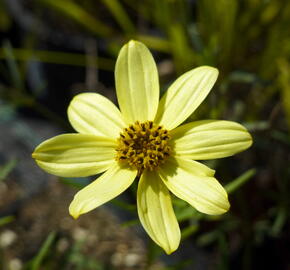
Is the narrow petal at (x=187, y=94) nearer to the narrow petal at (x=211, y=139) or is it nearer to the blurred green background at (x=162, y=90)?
the narrow petal at (x=211, y=139)

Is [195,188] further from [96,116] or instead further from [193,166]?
[96,116]

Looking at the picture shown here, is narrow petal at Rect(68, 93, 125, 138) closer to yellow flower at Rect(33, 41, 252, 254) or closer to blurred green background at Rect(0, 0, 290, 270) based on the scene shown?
yellow flower at Rect(33, 41, 252, 254)

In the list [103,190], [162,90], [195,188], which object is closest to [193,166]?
[195,188]

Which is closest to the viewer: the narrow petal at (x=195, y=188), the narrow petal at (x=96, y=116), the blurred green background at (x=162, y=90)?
the narrow petal at (x=195, y=188)

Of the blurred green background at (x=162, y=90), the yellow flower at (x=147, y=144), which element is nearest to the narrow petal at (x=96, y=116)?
the yellow flower at (x=147, y=144)

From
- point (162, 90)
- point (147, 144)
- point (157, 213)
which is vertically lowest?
point (157, 213)

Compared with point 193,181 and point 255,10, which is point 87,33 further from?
point 193,181

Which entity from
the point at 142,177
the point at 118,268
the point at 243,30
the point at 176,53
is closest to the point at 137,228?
the point at 118,268

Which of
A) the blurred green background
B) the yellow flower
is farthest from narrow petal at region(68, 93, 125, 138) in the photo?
the blurred green background
